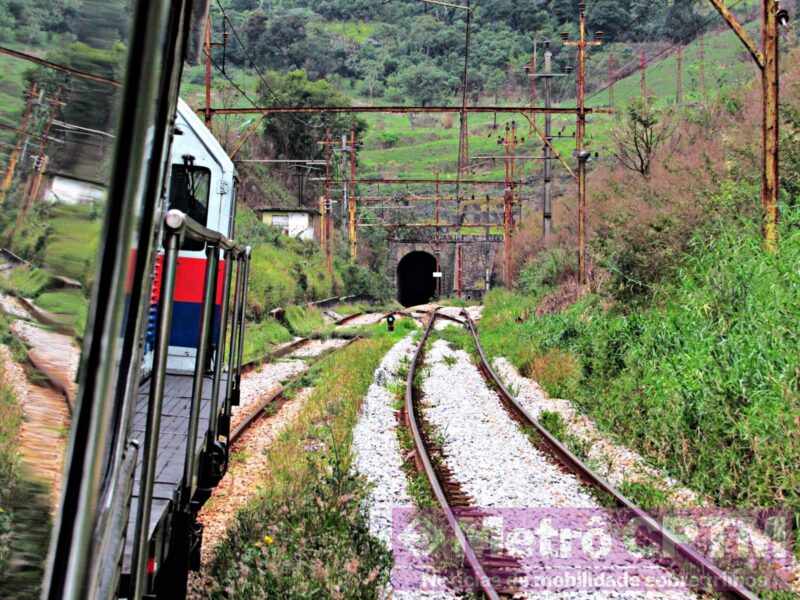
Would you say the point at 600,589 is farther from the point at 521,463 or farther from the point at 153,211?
the point at 153,211

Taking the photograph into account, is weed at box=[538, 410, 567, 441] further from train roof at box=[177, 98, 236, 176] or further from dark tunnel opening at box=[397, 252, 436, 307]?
dark tunnel opening at box=[397, 252, 436, 307]

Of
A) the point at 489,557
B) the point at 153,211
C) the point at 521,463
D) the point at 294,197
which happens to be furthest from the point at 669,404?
the point at 294,197

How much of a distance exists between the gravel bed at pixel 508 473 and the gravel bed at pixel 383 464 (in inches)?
21.5

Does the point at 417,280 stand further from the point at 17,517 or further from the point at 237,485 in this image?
the point at 17,517

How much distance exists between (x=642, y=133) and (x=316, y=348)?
1511 centimetres

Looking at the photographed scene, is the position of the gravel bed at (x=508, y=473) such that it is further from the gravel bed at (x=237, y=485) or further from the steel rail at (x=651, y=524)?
the gravel bed at (x=237, y=485)

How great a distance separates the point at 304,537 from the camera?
5031mm

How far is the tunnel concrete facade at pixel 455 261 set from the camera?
52156 millimetres

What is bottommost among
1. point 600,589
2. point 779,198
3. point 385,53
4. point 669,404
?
point 600,589

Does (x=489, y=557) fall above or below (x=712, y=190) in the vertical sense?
below

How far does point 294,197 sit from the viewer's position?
54.6 meters

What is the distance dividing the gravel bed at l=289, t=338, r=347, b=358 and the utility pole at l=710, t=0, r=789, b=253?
32.2ft

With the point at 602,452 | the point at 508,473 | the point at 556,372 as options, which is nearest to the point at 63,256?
the point at 508,473

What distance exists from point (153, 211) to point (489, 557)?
15.2 feet
